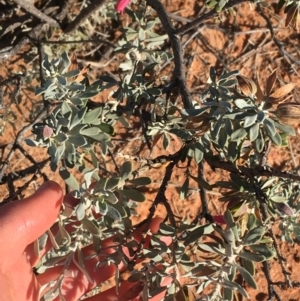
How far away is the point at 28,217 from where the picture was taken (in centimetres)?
114

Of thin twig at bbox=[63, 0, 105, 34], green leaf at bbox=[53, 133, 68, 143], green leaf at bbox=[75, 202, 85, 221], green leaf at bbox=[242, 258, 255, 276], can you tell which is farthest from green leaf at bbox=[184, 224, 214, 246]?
thin twig at bbox=[63, 0, 105, 34]

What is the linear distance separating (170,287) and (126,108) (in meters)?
0.48

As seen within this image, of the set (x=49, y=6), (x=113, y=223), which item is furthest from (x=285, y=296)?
(x=49, y=6)

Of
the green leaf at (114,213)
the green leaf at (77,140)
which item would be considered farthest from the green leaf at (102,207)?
the green leaf at (77,140)

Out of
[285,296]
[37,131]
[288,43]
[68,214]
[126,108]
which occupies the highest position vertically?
[37,131]

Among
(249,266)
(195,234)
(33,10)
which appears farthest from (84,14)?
(249,266)

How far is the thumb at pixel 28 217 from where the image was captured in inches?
44.1

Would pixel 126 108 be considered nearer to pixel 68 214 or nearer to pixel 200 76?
pixel 68 214

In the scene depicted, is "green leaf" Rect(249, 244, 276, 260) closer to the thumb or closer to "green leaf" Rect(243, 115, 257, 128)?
"green leaf" Rect(243, 115, 257, 128)

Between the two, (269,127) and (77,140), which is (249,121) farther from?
(77,140)

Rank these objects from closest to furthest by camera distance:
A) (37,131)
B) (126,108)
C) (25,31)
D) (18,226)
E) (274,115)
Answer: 1. (274,115)
2. (37,131)
3. (18,226)
4. (126,108)
5. (25,31)

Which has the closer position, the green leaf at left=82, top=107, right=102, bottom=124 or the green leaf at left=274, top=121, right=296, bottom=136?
the green leaf at left=274, top=121, right=296, bottom=136

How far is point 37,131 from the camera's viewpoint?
102 cm

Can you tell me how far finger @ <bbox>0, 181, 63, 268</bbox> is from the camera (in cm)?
112
